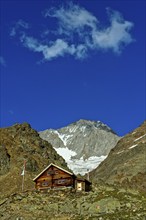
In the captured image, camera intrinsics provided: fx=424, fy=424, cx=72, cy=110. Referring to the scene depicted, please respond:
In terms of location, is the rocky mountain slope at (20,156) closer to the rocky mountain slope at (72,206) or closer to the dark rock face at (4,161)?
the dark rock face at (4,161)

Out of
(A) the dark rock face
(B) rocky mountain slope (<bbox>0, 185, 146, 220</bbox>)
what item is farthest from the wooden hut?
(A) the dark rock face

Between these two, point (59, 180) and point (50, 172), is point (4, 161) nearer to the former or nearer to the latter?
point (50, 172)

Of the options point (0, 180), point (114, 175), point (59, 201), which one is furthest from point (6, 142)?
point (59, 201)

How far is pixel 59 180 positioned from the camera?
72312mm

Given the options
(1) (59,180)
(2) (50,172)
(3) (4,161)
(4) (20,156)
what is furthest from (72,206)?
(4) (20,156)

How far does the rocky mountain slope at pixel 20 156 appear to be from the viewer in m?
101

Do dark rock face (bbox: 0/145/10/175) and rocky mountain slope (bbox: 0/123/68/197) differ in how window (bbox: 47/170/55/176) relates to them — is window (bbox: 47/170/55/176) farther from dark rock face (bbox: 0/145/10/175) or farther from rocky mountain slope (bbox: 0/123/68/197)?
dark rock face (bbox: 0/145/10/175)

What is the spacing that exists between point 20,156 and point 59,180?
52835 mm

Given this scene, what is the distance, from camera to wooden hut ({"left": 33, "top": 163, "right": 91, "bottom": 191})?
7053cm

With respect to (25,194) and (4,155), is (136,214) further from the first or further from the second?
(4,155)

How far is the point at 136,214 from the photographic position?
157 ft

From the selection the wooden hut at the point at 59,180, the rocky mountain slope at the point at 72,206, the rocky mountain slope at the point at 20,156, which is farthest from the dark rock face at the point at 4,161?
the rocky mountain slope at the point at 72,206

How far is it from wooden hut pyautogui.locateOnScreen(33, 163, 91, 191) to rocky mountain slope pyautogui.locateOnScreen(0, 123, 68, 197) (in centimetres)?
2187

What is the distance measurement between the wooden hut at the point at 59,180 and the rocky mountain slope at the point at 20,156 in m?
21.9
